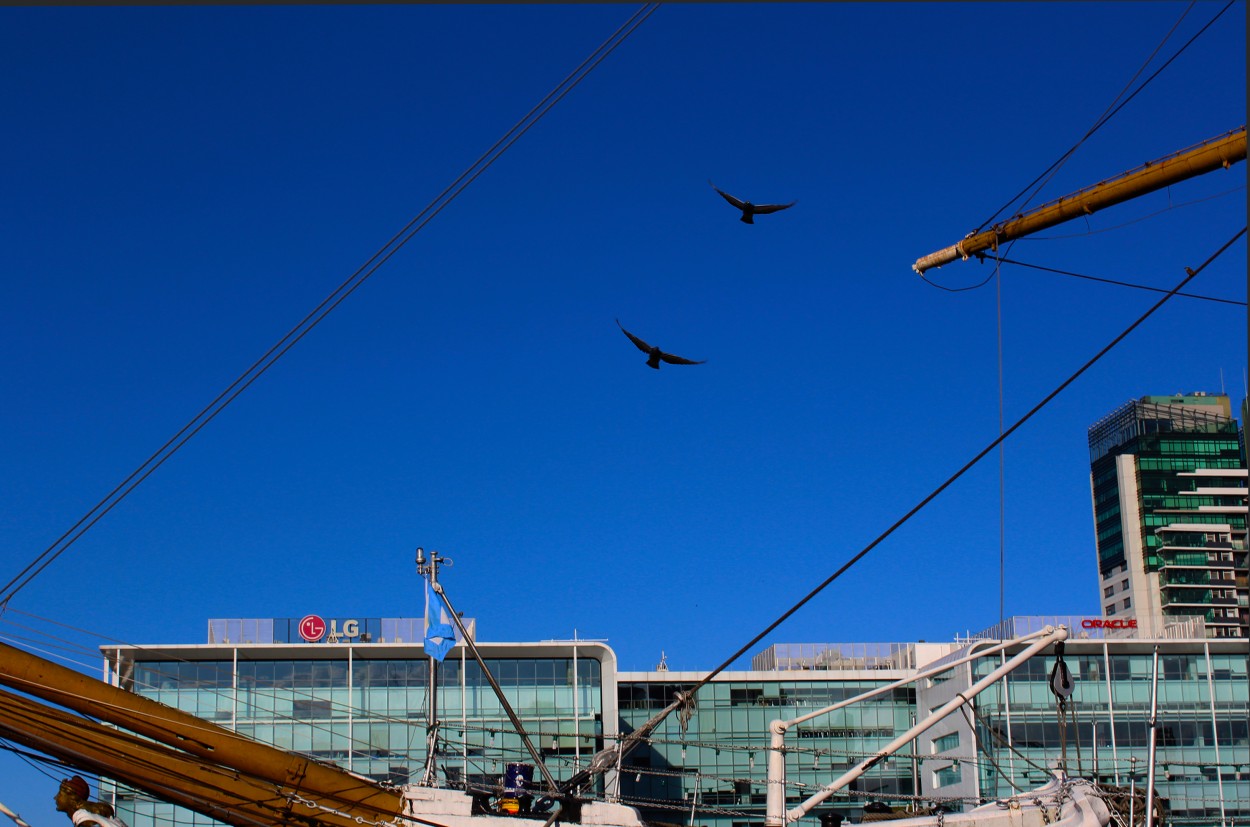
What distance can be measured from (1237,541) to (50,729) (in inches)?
7323

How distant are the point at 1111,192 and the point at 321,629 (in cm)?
5084

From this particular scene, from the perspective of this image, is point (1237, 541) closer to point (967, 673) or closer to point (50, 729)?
point (967, 673)

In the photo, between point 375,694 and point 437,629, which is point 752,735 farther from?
point 437,629

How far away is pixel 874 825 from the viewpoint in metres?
34.0

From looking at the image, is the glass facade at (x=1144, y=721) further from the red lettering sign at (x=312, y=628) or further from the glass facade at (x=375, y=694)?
the red lettering sign at (x=312, y=628)

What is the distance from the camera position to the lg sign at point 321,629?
7962 centimetres

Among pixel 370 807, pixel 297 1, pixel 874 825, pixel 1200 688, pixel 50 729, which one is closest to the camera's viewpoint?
pixel 297 1

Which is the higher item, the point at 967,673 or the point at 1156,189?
the point at 1156,189

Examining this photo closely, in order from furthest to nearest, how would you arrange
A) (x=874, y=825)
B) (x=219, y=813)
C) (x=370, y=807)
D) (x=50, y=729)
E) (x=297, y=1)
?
(x=874, y=825) → (x=370, y=807) → (x=219, y=813) → (x=50, y=729) → (x=297, y=1)

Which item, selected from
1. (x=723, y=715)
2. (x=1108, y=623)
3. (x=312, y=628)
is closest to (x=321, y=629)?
(x=312, y=628)

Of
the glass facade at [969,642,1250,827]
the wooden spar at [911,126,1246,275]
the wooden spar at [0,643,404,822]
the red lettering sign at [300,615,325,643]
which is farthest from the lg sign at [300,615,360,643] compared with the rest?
the wooden spar at [0,643,404,822]

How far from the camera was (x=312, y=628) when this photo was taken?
79938 mm

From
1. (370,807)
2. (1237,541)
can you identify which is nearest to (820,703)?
(370,807)

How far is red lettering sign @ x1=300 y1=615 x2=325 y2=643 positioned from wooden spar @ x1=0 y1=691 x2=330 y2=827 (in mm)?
52711
